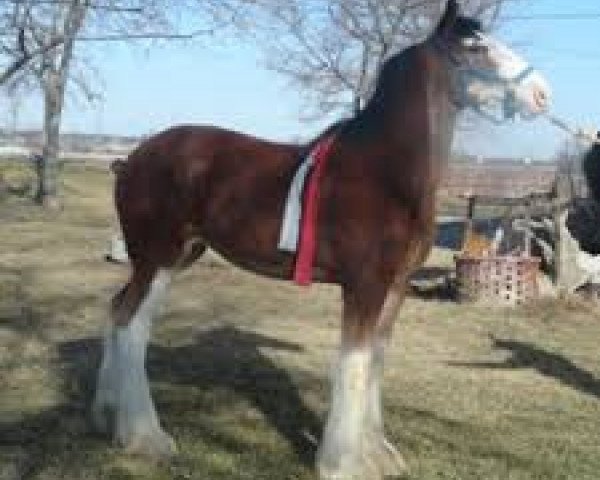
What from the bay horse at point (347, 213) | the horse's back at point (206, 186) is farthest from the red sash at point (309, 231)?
the horse's back at point (206, 186)

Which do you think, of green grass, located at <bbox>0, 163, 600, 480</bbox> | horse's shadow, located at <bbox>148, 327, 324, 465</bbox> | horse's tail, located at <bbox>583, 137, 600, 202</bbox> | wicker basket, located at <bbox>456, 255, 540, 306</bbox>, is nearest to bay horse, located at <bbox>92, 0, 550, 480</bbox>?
green grass, located at <bbox>0, 163, 600, 480</bbox>

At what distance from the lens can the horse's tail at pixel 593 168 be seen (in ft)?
27.1

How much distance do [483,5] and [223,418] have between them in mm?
23297

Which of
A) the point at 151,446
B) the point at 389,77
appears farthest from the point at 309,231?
the point at 151,446

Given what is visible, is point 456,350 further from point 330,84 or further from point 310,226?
point 330,84

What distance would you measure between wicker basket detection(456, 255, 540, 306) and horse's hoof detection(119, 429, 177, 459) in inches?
287

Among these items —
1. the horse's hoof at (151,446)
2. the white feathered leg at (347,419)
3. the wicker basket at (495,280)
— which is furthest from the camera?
the wicker basket at (495,280)

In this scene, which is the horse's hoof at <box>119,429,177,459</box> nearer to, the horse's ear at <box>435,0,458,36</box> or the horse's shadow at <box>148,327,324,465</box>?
the horse's shadow at <box>148,327,324,465</box>

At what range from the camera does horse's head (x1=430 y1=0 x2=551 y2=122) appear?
623cm

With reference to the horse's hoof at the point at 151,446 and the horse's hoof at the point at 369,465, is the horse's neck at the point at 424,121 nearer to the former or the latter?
the horse's hoof at the point at 369,465

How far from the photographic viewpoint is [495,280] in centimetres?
1339

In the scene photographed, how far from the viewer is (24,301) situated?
1213 centimetres

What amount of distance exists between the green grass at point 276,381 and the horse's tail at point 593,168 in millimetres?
1536

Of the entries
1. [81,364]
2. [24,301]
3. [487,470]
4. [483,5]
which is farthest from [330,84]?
[487,470]
